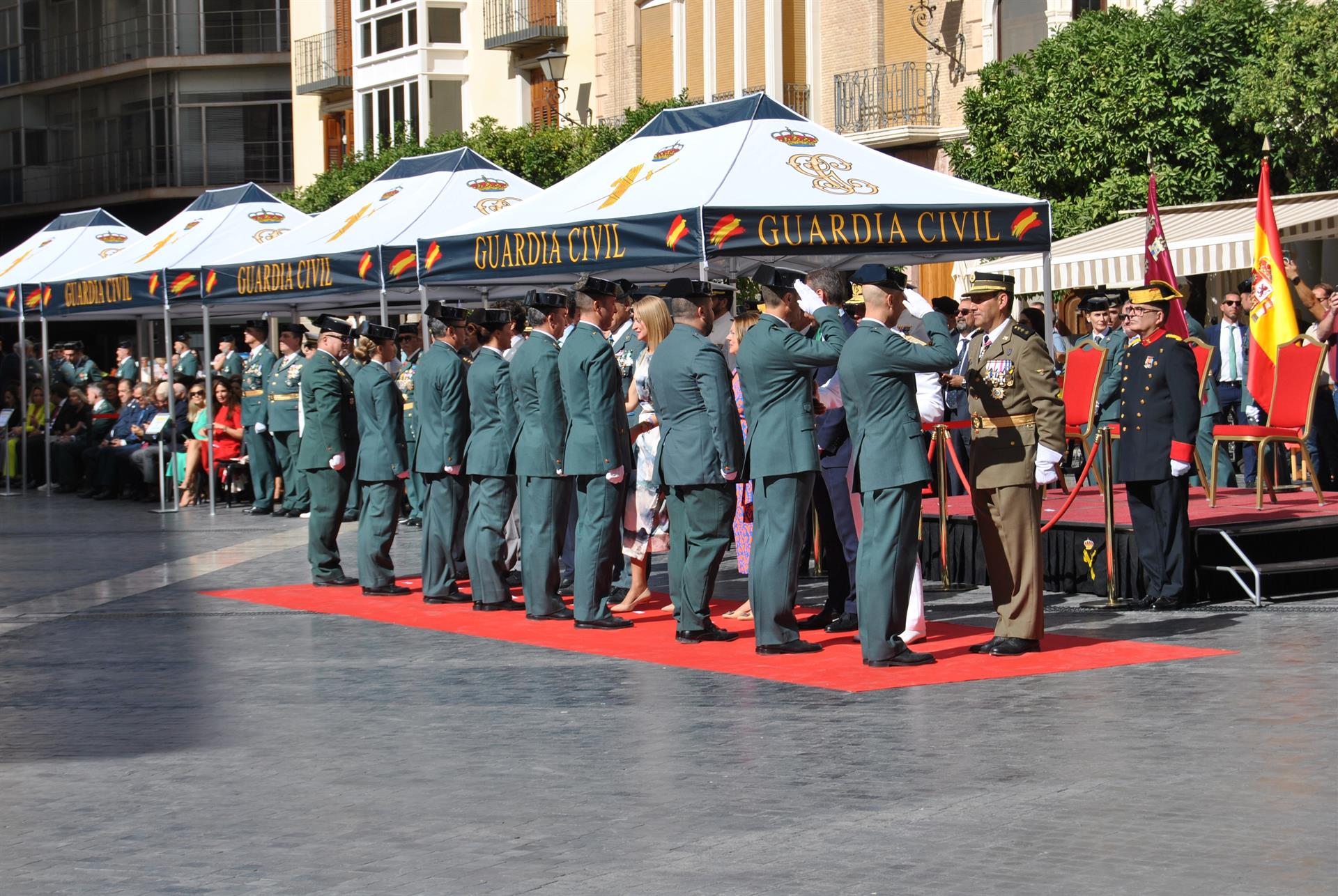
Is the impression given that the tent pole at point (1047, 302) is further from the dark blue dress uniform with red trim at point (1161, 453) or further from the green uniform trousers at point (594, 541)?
the green uniform trousers at point (594, 541)

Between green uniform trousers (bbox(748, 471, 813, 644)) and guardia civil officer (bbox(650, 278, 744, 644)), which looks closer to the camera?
green uniform trousers (bbox(748, 471, 813, 644))

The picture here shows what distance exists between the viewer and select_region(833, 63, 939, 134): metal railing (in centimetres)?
3297

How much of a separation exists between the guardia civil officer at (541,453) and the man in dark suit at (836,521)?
158 centimetres

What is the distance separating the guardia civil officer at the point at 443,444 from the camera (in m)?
13.1

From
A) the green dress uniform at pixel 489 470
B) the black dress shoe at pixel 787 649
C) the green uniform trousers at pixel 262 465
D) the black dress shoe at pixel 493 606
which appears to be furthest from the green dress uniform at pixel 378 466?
the green uniform trousers at pixel 262 465

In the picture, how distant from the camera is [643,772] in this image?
25.6 ft

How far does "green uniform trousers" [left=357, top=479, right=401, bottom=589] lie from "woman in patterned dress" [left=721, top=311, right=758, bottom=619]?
7.85ft

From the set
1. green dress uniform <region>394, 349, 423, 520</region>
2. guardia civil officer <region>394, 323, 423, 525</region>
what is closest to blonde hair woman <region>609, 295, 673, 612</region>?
guardia civil officer <region>394, 323, 423, 525</region>

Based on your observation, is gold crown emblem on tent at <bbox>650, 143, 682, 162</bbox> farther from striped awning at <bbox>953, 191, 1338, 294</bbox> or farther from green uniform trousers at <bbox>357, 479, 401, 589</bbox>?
striped awning at <bbox>953, 191, 1338, 294</bbox>

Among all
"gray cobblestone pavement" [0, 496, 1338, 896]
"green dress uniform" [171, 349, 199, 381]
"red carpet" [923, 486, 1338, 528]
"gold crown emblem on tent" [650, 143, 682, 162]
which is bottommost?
"gray cobblestone pavement" [0, 496, 1338, 896]

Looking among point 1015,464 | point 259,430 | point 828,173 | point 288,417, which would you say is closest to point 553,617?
point 1015,464

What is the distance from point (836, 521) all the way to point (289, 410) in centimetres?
997

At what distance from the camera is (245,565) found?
1652 centimetres

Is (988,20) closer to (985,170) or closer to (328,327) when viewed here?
(985,170)
